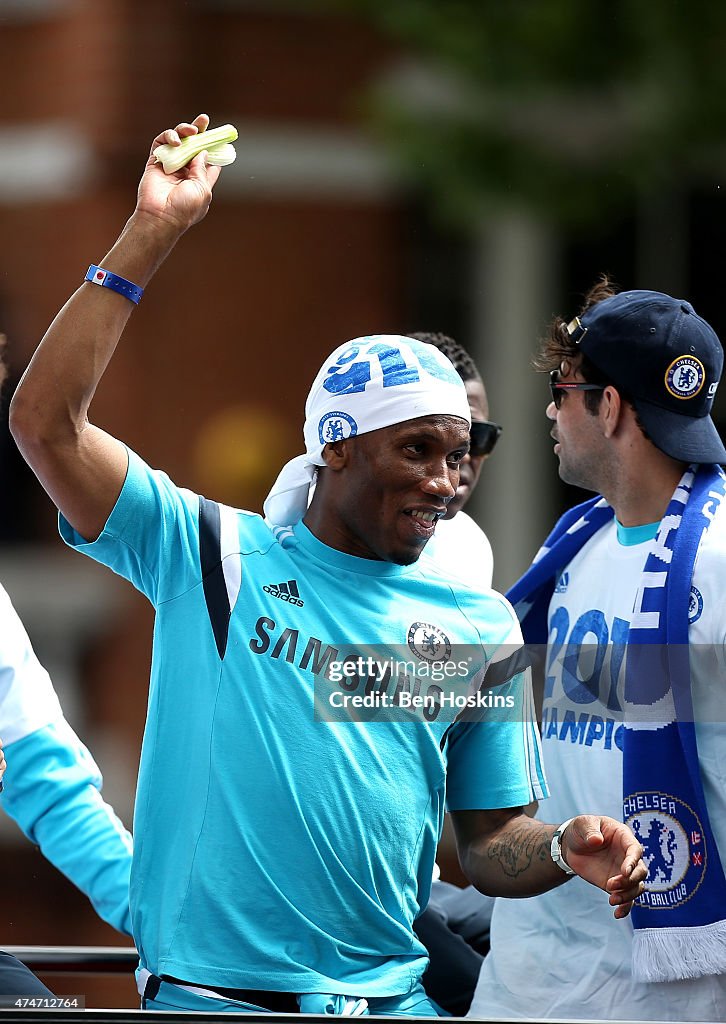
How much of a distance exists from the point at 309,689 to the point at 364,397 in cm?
45

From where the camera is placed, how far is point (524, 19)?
7.35 ft

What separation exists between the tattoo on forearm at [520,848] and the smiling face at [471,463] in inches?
20.4

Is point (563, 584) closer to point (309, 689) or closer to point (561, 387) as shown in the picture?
point (561, 387)

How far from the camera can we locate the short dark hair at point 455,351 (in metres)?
2.12

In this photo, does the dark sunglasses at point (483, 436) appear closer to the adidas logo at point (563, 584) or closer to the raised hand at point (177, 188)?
the adidas logo at point (563, 584)

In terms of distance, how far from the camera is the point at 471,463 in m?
2.26

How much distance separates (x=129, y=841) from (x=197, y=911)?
520 mm

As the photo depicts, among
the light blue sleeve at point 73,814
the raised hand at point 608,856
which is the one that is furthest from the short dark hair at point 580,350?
the light blue sleeve at point 73,814

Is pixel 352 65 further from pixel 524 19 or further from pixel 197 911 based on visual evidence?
pixel 197 911

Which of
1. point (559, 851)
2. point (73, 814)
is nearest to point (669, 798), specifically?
point (559, 851)

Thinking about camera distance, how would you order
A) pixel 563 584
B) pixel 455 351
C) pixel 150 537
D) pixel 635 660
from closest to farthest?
pixel 150 537 → pixel 635 660 → pixel 455 351 → pixel 563 584

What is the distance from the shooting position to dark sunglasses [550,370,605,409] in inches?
85.4

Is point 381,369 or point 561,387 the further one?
point 561,387

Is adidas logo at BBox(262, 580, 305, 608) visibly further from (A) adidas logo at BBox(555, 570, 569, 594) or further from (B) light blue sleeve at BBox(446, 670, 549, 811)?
(A) adidas logo at BBox(555, 570, 569, 594)
